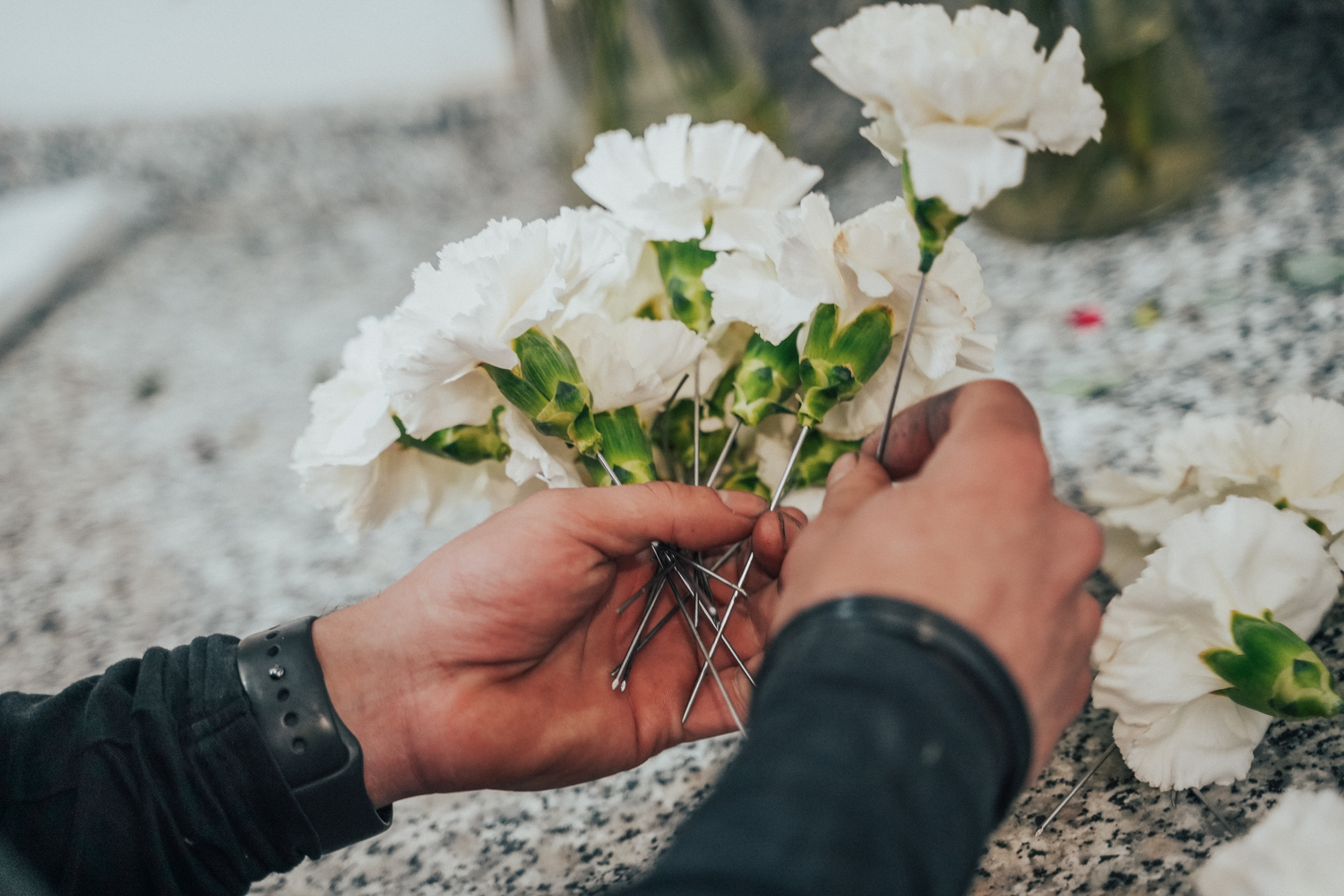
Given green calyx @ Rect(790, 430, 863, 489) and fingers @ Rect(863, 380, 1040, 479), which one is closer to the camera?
fingers @ Rect(863, 380, 1040, 479)

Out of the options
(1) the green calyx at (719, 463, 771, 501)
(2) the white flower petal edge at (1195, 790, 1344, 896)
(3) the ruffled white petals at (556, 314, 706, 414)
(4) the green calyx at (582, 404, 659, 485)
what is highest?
(3) the ruffled white petals at (556, 314, 706, 414)

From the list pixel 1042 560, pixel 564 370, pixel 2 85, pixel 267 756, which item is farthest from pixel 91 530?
pixel 1042 560

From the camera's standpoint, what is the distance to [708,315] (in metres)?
0.50

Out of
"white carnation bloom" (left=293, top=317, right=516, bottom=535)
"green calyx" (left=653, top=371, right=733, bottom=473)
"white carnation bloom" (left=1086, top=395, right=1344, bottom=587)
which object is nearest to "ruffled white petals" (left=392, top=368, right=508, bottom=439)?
"white carnation bloom" (left=293, top=317, right=516, bottom=535)

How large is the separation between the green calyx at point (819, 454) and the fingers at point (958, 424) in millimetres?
58

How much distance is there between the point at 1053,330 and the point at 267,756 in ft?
2.20

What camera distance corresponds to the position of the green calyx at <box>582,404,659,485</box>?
0.48m

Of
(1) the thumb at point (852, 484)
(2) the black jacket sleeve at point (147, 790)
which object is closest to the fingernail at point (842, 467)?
(1) the thumb at point (852, 484)

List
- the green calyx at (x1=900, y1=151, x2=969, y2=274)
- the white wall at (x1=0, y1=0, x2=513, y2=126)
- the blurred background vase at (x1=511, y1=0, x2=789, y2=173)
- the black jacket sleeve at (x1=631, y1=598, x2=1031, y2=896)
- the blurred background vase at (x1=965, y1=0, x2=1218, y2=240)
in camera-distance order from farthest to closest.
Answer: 1. the white wall at (x1=0, y1=0, x2=513, y2=126)
2. the blurred background vase at (x1=511, y1=0, x2=789, y2=173)
3. the blurred background vase at (x1=965, y1=0, x2=1218, y2=240)
4. the green calyx at (x1=900, y1=151, x2=969, y2=274)
5. the black jacket sleeve at (x1=631, y1=598, x2=1031, y2=896)

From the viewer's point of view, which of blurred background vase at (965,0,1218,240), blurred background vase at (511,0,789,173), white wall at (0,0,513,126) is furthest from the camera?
white wall at (0,0,513,126)

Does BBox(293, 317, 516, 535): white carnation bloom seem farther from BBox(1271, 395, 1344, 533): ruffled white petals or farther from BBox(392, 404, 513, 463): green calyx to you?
BBox(1271, 395, 1344, 533): ruffled white petals

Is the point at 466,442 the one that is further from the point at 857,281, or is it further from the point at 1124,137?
the point at 1124,137

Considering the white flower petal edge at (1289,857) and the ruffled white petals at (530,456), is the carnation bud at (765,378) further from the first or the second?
the white flower petal edge at (1289,857)

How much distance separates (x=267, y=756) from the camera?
0.47 meters
